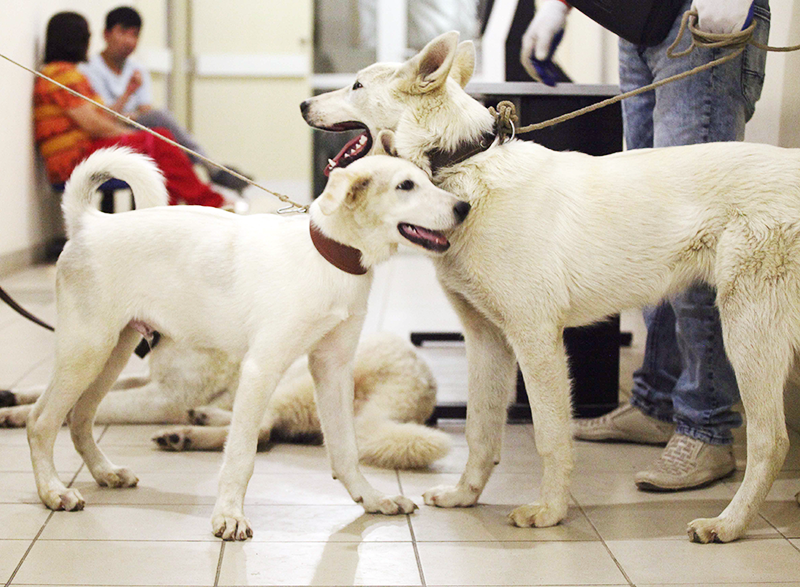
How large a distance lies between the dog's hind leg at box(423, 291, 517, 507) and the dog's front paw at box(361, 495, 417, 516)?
0.32 ft

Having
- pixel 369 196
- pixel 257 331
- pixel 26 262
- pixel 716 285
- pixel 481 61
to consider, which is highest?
pixel 481 61

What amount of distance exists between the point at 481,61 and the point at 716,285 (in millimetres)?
7683

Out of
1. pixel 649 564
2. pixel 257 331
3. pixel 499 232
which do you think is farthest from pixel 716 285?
pixel 257 331

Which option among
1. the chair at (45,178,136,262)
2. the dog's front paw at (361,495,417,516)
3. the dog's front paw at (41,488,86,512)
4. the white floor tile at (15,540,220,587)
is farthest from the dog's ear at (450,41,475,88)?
the chair at (45,178,136,262)

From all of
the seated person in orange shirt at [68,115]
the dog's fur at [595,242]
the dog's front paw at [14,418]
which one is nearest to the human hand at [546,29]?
the dog's fur at [595,242]

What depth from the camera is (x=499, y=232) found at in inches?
83.6

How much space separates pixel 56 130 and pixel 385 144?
5273 millimetres

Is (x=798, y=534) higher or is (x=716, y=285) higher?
(x=716, y=285)

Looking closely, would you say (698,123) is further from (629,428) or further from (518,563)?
(518,563)

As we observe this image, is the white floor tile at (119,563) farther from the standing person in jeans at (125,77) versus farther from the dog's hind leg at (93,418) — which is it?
the standing person in jeans at (125,77)

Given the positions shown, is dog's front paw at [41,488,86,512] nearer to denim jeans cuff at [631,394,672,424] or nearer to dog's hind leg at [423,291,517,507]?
dog's hind leg at [423,291,517,507]

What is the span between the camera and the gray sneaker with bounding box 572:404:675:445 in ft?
9.59

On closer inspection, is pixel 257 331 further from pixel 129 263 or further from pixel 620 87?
pixel 620 87

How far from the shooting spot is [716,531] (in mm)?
2078
